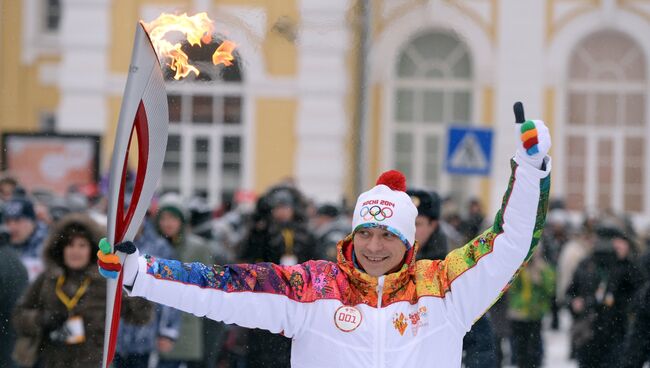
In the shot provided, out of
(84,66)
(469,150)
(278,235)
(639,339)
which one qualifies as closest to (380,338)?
(639,339)

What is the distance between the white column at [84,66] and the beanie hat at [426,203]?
1342 centimetres

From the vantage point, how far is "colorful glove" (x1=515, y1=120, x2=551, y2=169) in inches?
124

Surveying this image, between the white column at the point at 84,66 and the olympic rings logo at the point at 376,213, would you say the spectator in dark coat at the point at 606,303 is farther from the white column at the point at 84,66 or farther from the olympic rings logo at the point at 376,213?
the white column at the point at 84,66

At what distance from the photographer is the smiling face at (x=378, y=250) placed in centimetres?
352

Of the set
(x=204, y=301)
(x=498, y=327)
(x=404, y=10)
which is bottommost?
(x=498, y=327)

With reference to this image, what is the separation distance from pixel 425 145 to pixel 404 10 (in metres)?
7.00

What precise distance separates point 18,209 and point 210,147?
8.88 meters

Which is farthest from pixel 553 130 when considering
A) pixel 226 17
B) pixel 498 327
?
pixel 226 17

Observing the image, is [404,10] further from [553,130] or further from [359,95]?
[553,130]

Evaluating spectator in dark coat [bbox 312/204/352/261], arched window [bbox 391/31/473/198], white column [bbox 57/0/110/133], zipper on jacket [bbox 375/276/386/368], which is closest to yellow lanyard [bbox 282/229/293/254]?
spectator in dark coat [bbox 312/204/352/261]

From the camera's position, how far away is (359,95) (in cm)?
1193

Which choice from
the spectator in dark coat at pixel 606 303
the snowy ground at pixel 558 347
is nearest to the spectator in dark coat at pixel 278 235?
the spectator in dark coat at pixel 606 303

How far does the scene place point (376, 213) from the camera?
359 cm

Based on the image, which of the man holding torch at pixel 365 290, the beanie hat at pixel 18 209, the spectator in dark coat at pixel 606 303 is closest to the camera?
the man holding torch at pixel 365 290
